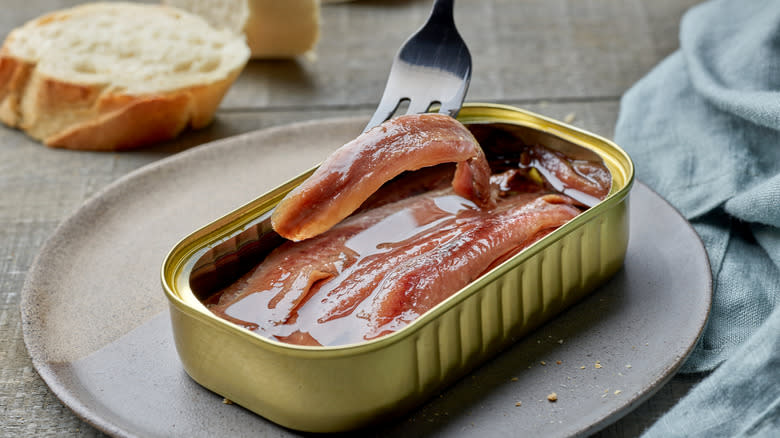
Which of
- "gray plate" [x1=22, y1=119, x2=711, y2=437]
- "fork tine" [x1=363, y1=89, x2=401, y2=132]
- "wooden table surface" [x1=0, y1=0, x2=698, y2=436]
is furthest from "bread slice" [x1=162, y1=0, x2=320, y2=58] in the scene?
"fork tine" [x1=363, y1=89, x2=401, y2=132]

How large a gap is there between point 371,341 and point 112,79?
5.22 feet

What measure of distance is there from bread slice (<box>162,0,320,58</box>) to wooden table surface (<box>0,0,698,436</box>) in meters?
0.08

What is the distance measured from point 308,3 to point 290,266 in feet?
5.08

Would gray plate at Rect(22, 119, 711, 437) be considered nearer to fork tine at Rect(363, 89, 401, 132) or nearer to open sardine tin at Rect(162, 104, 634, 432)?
open sardine tin at Rect(162, 104, 634, 432)

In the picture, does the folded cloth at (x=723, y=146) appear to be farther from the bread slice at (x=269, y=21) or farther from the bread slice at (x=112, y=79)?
the bread slice at (x=112, y=79)

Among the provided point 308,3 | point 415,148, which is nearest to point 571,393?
point 415,148

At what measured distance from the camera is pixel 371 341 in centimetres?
130

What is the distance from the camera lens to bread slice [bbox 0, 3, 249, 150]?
2555 millimetres

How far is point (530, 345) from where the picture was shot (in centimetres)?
163

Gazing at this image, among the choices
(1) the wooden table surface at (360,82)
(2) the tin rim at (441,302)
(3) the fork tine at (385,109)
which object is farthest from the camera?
(1) the wooden table surface at (360,82)

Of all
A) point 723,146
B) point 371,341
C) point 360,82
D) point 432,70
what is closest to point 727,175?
point 723,146

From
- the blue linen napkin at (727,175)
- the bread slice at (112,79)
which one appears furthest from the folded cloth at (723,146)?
the bread slice at (112,79)

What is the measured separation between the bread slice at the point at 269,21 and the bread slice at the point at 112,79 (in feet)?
0.50

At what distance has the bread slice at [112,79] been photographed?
8.38 ft
